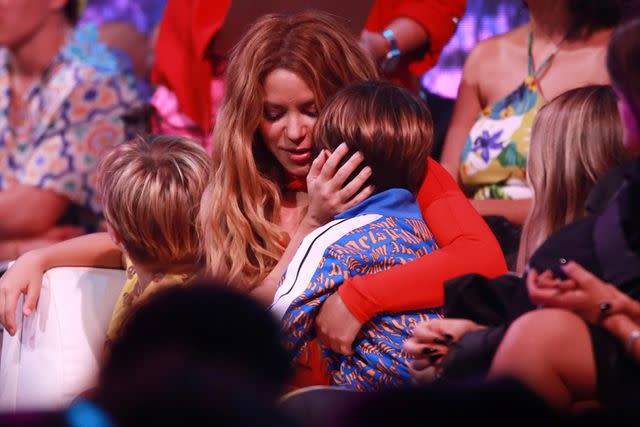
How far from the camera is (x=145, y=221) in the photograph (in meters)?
1.83

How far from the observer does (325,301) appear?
1.54 metres

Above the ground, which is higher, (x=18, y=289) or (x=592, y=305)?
(x=592, y=305)

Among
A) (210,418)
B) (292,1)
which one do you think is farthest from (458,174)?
(210,418)

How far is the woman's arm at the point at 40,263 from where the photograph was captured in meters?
1.95

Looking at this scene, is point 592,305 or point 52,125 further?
point 52,125

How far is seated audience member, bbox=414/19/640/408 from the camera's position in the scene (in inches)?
43.7

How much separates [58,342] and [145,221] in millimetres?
344

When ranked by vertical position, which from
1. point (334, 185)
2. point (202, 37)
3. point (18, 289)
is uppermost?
point (202, 37)

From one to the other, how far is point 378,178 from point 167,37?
1266 millimetres

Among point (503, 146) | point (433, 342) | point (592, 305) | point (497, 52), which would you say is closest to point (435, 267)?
point (433, 342)

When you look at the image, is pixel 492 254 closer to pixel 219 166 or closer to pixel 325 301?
pixel 325 301

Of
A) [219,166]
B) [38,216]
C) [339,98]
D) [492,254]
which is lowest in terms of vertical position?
[38,216]

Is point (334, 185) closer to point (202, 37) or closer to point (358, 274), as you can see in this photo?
point (358, 274)

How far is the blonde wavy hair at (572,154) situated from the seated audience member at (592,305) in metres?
0.13
